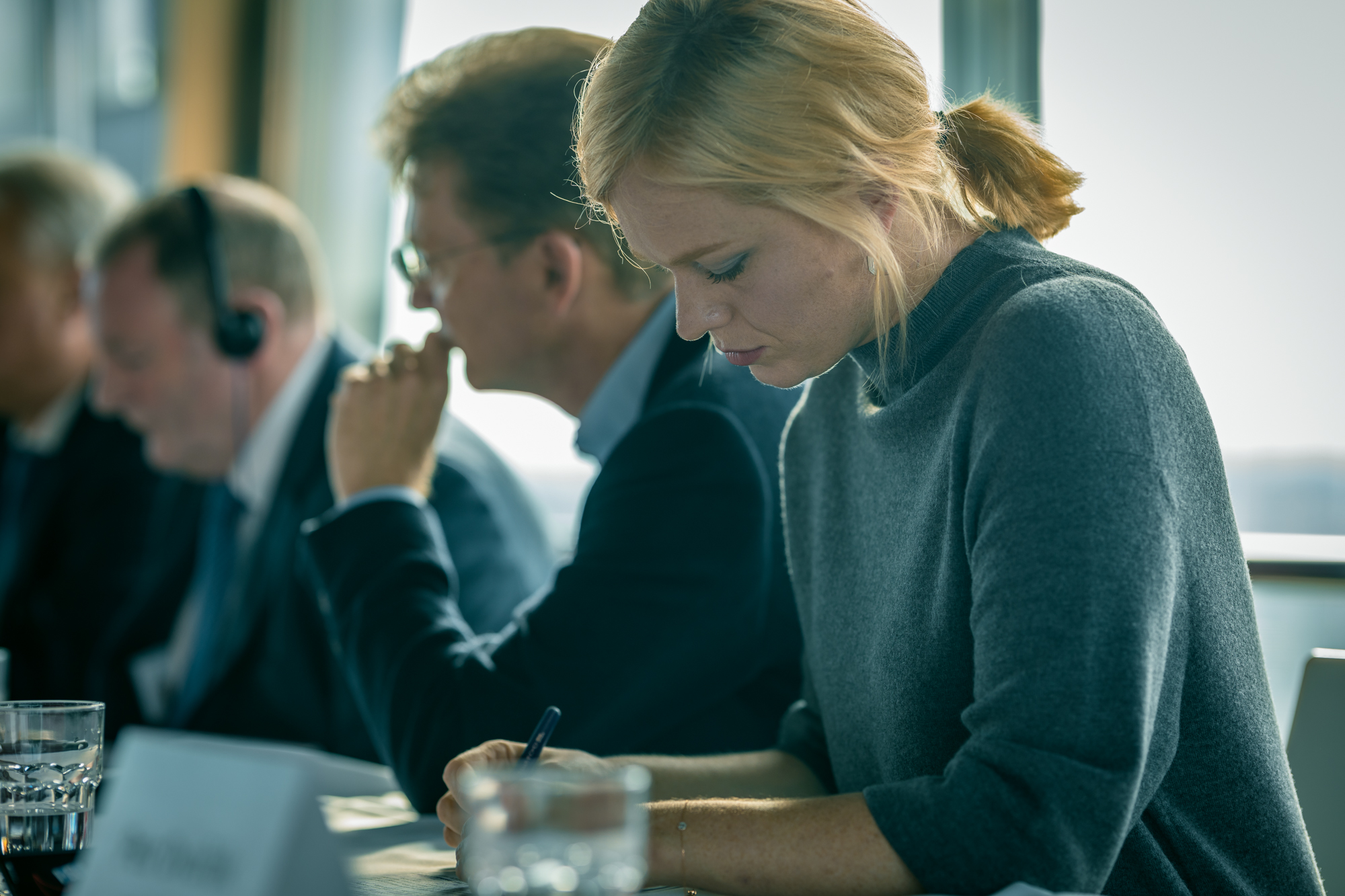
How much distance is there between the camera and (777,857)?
75 cm

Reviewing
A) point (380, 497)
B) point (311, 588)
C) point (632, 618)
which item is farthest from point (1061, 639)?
point (311, 588)

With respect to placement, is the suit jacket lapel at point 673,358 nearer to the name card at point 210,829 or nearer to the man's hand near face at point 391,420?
the man's hand near face at point 391,420

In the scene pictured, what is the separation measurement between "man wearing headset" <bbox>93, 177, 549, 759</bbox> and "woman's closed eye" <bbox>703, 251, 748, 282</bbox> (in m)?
0.86

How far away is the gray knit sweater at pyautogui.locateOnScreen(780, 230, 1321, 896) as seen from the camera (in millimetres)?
683

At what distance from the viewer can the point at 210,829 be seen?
0.47 m

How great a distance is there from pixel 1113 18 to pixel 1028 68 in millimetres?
157

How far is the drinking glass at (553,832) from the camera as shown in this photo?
1.31 feet

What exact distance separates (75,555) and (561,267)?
1614 mm

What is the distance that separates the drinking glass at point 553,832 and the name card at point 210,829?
0.08 meters

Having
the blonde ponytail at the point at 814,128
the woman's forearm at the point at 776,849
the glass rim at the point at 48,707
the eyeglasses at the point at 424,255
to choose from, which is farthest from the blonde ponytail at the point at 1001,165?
the glass rim at the point at 48,707

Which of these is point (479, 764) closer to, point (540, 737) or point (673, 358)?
point (540, 737)

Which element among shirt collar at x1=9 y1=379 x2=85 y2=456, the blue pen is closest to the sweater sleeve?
the blue pen

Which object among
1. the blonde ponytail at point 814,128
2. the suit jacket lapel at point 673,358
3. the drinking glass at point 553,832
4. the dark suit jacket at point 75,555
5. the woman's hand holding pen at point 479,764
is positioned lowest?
the dark suit jacket at point 75,555

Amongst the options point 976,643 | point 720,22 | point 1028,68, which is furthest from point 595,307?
point 1028,68
